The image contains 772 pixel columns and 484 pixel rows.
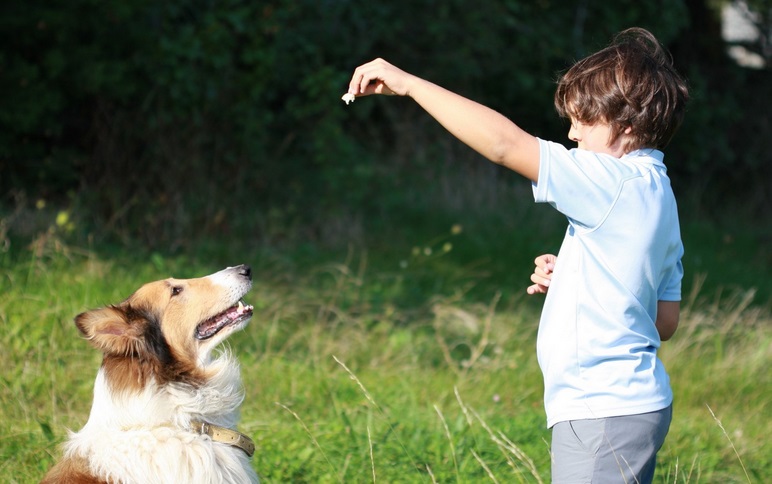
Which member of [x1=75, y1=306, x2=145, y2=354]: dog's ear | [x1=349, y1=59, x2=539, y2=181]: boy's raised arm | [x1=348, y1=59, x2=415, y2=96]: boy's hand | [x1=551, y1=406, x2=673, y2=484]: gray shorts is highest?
[x1=348, y1=59, x2=415, y2=96]: boy's hand

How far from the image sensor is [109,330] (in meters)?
3.25

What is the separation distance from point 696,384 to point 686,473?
195 centimetres

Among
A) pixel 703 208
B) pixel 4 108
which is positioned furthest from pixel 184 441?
pixel 703 208

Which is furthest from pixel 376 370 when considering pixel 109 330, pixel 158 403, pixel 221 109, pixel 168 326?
pixel 221 109

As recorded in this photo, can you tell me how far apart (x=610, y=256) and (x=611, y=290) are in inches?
4.1

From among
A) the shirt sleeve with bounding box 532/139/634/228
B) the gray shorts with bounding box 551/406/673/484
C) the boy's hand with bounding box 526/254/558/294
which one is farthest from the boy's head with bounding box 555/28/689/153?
the gray shorts with bounding box 551/406/673/484

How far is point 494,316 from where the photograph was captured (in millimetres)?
7148

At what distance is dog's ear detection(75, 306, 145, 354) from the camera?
3.20 m

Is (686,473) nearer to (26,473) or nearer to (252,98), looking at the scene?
(26,473)

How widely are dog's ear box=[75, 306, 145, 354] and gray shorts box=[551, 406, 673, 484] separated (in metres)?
1.66

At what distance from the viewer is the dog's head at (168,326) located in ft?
10.7

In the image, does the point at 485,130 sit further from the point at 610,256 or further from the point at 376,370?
the point at 376,370

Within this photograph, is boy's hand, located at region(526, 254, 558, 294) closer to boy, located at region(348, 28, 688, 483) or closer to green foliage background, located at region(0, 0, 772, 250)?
boy, located at region(348, 28, 688, 483)

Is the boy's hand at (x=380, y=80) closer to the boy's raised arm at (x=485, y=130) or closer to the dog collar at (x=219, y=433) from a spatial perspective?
the boy's raised arm at (x=485, y=130)
